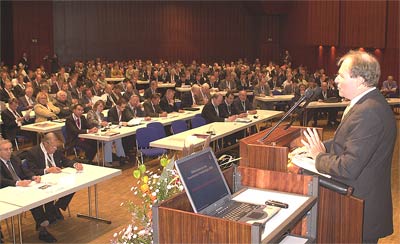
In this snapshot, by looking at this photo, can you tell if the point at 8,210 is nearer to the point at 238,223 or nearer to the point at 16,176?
the point at 16,176

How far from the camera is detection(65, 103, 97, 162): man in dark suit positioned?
28.4 ft

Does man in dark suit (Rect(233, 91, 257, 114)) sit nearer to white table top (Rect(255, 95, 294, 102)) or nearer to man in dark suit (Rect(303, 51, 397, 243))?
white table top (Rect(255, 95, 294, 102))

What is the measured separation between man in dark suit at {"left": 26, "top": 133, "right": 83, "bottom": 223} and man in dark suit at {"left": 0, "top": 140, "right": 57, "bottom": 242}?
7.4 inches

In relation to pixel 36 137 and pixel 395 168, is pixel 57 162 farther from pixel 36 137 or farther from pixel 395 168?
pixel 395 168

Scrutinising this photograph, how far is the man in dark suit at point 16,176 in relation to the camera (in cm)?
562

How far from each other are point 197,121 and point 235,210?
6.92m

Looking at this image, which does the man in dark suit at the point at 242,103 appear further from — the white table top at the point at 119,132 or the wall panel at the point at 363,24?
the wall panel at the point at 363,24

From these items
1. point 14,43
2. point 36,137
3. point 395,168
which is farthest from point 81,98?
point 14,43

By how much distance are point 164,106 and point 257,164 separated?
793 cm

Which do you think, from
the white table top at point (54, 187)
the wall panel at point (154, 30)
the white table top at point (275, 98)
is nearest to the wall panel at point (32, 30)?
the wall panel at point (154, 30)

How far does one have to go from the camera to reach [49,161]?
6.24 meters

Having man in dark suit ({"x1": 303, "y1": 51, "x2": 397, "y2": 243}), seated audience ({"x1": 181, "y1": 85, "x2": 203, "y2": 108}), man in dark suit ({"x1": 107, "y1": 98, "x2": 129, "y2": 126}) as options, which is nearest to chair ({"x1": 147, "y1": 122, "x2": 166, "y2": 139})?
man in dark suit ({"x1": 107, "y1": 98, "x2": 129, "y2": 126})

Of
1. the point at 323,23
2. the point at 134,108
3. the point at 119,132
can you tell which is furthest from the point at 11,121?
the point at 323,23

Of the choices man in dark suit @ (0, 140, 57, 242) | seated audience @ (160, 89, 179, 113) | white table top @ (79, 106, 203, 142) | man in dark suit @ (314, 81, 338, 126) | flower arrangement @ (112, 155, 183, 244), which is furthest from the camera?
man in dark suit @ (314, 81, 338, 126)
